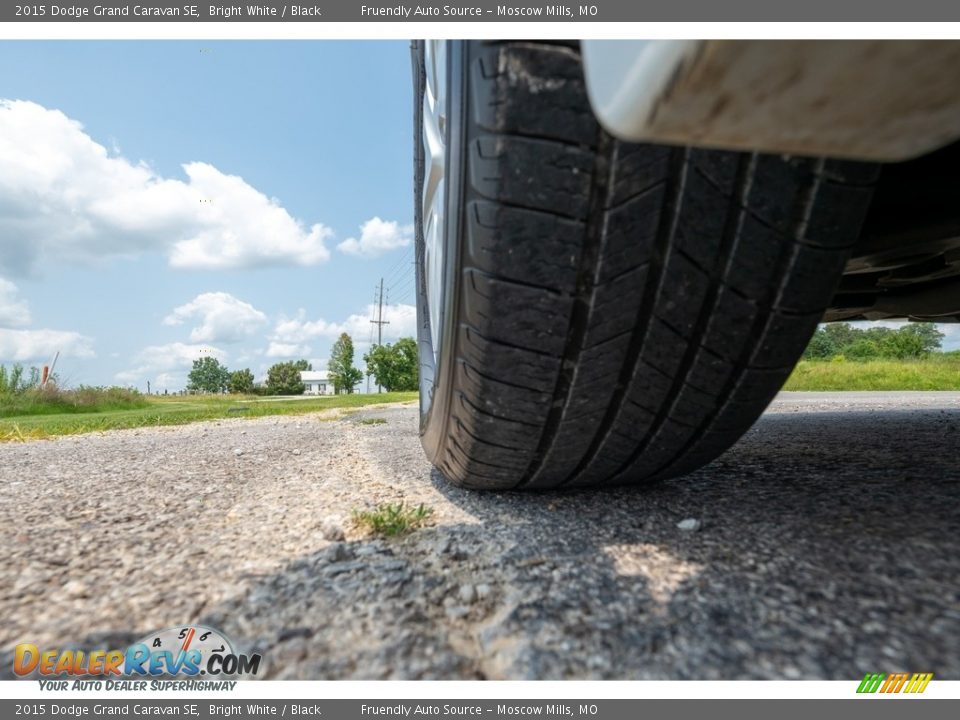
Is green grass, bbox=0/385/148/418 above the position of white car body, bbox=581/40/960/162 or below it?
below

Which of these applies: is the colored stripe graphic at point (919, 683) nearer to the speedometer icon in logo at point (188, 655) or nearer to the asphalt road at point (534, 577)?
the asphalt road at point (534, 577)

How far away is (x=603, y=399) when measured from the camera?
1.01m

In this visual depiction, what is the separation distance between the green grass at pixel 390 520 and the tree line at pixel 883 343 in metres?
21.2

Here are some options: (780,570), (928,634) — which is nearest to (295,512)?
(780,570)

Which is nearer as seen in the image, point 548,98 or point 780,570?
point 548,98

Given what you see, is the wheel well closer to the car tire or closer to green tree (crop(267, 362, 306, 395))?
the car tire

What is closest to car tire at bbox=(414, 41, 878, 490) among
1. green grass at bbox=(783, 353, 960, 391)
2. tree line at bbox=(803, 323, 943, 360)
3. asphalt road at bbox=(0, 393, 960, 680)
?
asphalt road at bbox=(0, 393, 960, 680)

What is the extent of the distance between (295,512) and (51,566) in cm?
52

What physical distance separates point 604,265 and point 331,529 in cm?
86

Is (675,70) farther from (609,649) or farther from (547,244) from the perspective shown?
(609,649)

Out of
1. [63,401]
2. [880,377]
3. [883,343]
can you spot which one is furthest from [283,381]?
[880,377]

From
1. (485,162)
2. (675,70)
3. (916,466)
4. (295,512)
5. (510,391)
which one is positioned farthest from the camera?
(916,466)

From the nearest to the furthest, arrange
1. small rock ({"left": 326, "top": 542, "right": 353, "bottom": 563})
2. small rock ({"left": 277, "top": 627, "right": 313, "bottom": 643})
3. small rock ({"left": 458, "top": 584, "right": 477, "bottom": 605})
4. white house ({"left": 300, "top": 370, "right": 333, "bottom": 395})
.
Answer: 1. small rock ({"left": 277, "top": 627, "right": 313, "bottom": 643})
2. small rock ({"left": 458, "top": 584, "right": 477, "bottom": 605})
3. small rock ({"left": 326, "top": 542, "right": 353, "bottom": 563})
4. white house ({"left": 300, "top": 370, "right": 333, "bottom": 395})

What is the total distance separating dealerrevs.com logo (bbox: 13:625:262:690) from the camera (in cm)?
69
